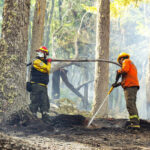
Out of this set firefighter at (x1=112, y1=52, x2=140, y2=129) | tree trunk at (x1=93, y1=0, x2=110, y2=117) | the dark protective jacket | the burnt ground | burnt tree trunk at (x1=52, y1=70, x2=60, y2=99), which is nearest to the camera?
the burnt ground

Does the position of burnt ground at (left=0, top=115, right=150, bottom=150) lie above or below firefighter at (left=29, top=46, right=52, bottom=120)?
below

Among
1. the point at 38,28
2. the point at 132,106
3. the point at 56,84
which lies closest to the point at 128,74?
the point at 132,106

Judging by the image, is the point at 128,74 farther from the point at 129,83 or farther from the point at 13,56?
the point at 13,56

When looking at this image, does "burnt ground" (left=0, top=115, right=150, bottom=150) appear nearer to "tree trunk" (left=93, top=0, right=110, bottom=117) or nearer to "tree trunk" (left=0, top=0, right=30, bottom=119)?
"tree trunk" (left=0, top=0, right=30, bottom=119)

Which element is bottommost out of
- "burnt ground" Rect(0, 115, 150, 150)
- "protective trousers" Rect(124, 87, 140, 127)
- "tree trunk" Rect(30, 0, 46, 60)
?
"burnt ground" Rect(0, 115, 150, 150)

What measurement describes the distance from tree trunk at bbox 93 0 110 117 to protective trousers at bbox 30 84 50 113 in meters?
2.58

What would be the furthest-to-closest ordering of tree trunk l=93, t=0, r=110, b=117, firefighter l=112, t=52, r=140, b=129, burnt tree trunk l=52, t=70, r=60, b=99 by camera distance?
burnt tree trunk l=52, t=70, r=60, b=99
tree trunk l=93, t=0, r=110, b=117
firefighter l=112, t=52, r=140, b=129

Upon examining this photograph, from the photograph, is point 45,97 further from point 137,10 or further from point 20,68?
point 137,10

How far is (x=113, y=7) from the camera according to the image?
1206 cm

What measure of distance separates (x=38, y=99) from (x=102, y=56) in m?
3.37

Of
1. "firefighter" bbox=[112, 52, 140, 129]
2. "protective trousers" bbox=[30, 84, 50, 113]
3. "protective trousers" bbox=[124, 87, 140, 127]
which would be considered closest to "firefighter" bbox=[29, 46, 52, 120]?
"protective trousers" bbox=[30, 84, 50, 113]

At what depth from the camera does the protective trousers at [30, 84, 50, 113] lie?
24.2ft

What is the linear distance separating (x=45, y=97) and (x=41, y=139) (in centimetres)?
293

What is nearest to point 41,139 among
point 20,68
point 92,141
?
point 92,141
